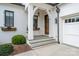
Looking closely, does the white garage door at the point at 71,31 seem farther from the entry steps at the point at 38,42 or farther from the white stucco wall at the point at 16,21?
the white stucco wall at the point at 16,21

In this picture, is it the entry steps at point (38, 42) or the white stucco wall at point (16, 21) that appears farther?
the white stucco wall at point (16, 21)

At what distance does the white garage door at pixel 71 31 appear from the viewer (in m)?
6.96

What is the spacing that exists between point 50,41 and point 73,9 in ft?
10.2

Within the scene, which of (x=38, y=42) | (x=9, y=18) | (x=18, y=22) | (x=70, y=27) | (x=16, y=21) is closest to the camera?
(x=70, y=27)

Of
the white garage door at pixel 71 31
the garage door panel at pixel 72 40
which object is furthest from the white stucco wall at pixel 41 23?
the garage door panel at pixel 72 40

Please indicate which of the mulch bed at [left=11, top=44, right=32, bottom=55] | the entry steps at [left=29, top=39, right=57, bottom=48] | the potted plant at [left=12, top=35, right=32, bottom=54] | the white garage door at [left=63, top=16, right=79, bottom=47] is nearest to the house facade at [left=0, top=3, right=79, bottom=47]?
the white garage door at [left=63, top=16, right=79, bottom=47]

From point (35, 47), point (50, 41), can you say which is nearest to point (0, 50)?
point (35, 47)

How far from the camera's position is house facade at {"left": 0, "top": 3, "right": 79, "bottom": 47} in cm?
727

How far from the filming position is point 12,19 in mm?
9766

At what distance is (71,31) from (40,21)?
14.6ft

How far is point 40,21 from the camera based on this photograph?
11.2 m

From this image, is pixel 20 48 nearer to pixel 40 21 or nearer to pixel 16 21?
pixel 16 21

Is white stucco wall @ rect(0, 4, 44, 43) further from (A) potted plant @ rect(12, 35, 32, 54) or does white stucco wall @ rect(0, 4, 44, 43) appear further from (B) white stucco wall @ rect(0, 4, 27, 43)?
(A) potted plant @ rect(12, 35, 32, 54)

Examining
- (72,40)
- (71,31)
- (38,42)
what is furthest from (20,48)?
(71,31)
